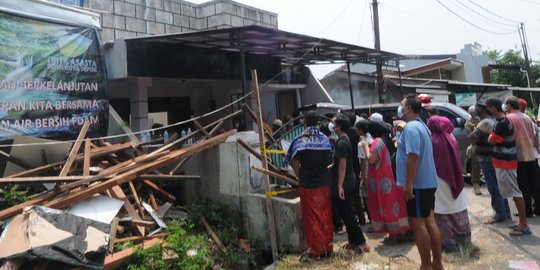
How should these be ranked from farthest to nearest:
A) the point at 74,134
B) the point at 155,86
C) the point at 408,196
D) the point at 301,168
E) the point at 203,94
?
the point at 203,94, the point at 155,86, the point at 74,134, the point at 301,168, the point at 408,196

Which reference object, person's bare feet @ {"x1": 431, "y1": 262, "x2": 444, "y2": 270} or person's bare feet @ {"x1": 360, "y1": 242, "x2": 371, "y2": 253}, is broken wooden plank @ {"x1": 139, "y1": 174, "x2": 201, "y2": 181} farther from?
person's bare feet @ {"x1": 431, "y1": 262, "x2": 444, "y2": 270}

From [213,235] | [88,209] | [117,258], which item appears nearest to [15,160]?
[88,209]

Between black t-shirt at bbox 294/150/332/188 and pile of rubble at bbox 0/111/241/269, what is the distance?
6.66 feet

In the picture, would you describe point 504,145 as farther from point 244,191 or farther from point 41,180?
point 41,180

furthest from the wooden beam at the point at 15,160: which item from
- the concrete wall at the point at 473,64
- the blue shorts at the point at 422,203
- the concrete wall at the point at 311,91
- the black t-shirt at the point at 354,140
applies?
the concrete wall at the point at 473,64

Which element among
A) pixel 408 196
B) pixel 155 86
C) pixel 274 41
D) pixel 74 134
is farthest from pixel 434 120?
pixel 155 86

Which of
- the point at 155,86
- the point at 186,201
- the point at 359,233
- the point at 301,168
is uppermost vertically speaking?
the point at 155,86

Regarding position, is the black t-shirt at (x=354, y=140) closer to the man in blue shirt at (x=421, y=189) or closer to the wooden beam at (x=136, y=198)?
the man in blue shirt at (x=421, y=189)

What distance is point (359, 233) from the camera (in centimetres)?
467

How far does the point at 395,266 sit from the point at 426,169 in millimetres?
1214

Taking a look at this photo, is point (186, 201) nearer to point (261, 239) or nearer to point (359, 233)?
point (261, 239)

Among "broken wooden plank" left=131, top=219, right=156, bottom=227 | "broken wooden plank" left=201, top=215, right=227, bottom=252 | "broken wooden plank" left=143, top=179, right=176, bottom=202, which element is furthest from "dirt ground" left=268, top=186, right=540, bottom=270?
"broken wooden plank" left=143, top=179, right=176, bottom=202

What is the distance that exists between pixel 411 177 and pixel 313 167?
125 cm

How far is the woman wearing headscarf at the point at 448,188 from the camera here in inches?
161
